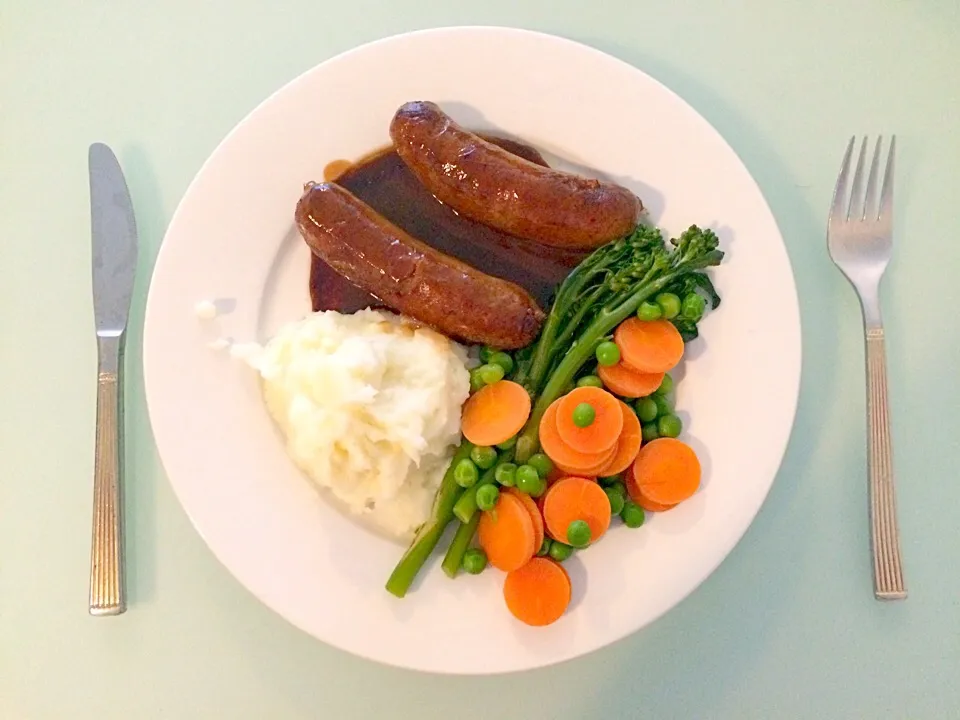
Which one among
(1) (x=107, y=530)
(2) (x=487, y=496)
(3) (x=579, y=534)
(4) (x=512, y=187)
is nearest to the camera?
(3) (x=579, y=534)

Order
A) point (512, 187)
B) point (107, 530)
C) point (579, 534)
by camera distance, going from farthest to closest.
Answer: point (107, 530)
point (512, 187)
point (579, 534)

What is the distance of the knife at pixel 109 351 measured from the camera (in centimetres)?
277

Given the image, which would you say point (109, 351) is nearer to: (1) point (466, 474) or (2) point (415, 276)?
(2) point (415, 276)

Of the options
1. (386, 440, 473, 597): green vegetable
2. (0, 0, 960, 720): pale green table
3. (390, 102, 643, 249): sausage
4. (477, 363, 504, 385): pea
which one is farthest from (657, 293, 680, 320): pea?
(386, 440, 473, 597): green vegetable

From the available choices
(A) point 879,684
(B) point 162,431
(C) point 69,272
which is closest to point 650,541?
(A) point 879,684

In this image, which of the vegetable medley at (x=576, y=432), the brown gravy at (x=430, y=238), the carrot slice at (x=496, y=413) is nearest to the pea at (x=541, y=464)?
the vegetable medley at (x=576, y=432)

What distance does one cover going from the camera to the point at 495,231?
2.92 metres

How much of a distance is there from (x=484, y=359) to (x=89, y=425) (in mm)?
1584

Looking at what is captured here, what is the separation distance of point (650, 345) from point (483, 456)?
0.71m

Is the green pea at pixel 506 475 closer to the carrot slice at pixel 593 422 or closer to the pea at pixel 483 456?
the pea at pixel 483 456

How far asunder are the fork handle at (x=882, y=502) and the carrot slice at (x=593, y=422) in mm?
964

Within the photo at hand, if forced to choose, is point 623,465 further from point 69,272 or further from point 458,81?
point 69,272

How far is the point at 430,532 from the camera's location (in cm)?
264

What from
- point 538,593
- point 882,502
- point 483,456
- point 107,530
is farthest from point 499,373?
point 107,530
